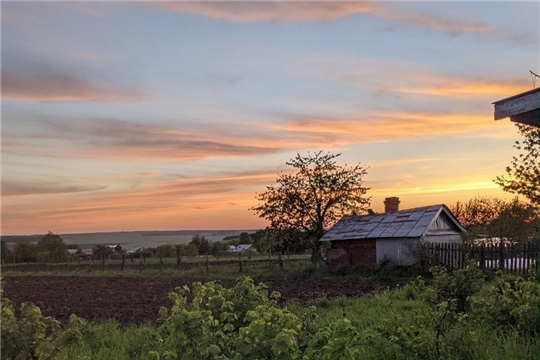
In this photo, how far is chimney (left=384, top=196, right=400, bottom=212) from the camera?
31.8 m

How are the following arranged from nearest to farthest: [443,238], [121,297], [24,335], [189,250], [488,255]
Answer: [24,335]
[488,255]
[121,297]
[443,238]
[189,250]

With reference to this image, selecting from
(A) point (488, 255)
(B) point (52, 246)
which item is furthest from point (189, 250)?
(A) point (488, 255)

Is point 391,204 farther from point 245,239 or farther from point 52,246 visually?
point 245,239

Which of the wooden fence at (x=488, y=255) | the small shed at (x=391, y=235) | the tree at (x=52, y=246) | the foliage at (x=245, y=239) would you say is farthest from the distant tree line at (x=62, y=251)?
the wooden fence at (x=488, y=255)

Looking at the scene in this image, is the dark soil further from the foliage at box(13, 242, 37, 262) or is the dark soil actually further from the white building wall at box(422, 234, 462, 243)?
the foliage at box(13, 242, 37, 262)

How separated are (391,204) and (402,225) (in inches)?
176

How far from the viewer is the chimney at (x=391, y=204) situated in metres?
31.8

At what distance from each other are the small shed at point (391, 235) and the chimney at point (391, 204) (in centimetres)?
130

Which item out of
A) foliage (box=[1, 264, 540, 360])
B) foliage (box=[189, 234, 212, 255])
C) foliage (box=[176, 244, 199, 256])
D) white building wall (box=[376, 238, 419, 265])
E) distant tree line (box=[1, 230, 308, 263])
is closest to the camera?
foliage (box=[1, 264, 540, 360])

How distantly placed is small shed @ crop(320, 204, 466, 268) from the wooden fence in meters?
1.46

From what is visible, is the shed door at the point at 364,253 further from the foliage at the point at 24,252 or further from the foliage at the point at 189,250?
the foliage at the point at 24,252

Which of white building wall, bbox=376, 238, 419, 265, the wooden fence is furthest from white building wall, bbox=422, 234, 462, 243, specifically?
the wooden fence

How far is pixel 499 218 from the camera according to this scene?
39.4m

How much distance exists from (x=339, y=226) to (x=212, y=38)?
2412 cm
